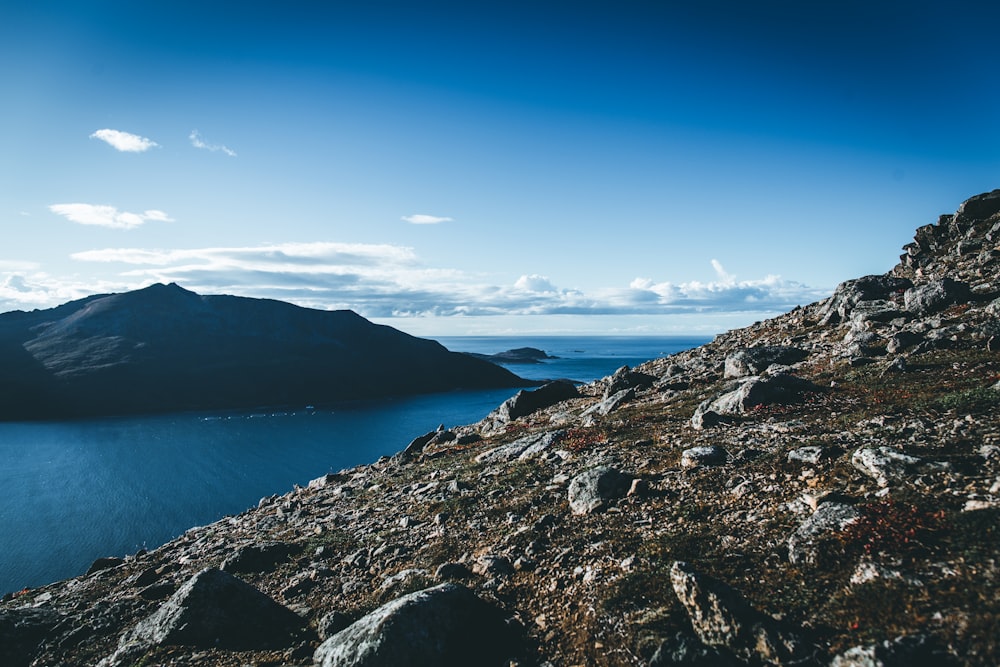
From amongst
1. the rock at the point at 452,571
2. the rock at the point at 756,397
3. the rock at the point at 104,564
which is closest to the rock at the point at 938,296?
the rock at the point at 756,397

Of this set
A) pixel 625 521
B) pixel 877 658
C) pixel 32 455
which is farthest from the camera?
pixel 32 455

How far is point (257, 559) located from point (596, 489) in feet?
44.4

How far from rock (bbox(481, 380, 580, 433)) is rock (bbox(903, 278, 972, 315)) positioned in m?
25.4

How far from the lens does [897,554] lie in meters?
9.61

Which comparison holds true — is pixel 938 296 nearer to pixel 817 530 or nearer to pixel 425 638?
pixel 817 530

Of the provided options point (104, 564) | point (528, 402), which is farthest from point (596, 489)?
point (528, 402)

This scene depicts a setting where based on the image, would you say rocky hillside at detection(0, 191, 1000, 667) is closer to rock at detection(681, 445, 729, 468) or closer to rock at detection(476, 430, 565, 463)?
rock at detection(681, 445, 729, 468)

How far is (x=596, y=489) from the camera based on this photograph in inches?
637

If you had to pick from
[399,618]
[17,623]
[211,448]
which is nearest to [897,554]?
[399,618]

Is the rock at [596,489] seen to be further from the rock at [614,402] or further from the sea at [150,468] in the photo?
the sea at [150,468]

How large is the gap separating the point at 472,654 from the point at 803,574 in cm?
727

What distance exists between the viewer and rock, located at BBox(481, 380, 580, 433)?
140 ft

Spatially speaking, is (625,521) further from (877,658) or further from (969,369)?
(969,369)

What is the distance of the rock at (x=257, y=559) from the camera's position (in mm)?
18328
